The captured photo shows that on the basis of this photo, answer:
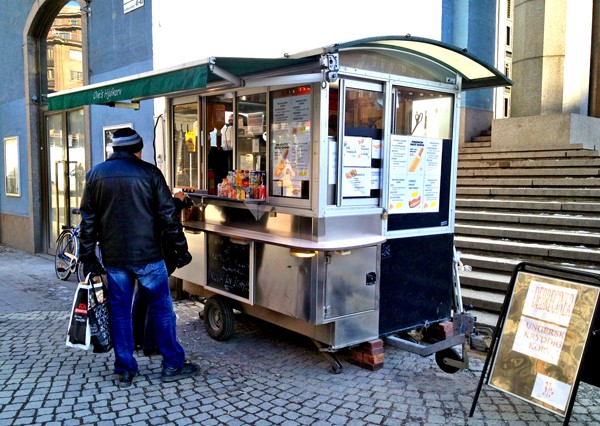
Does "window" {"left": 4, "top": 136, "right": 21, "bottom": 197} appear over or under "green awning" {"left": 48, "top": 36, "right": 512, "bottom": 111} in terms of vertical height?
under

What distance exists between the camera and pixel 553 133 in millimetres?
9359

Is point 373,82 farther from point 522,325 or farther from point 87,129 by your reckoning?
point 87,129

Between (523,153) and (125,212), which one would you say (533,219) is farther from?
(125,212)

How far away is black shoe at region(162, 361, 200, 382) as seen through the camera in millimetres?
4375

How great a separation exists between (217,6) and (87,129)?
9.86ft

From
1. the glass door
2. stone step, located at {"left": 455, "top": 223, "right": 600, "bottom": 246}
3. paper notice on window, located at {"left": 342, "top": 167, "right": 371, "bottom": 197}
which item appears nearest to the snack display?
paper notice on window, located at {"left": 342, "top": 167, "right": 371, "bottom": 197}

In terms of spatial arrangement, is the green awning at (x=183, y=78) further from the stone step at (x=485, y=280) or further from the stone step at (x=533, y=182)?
the stone step at (x=533, y=182)

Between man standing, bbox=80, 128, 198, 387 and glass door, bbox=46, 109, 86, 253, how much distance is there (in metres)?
5.29

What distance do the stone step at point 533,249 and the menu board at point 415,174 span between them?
206 centimetres

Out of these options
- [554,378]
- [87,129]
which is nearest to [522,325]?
[554,378]

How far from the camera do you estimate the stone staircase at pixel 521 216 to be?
6.27 meters

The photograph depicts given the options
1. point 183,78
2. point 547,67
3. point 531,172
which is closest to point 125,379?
Answer: point 183,78

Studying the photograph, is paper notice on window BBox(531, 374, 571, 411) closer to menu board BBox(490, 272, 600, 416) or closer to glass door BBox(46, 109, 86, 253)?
menu board BBox(490, 272, 600, 416)

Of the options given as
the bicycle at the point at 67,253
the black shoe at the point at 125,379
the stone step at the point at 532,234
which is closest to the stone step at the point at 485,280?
the stone step at the point at 532,234
